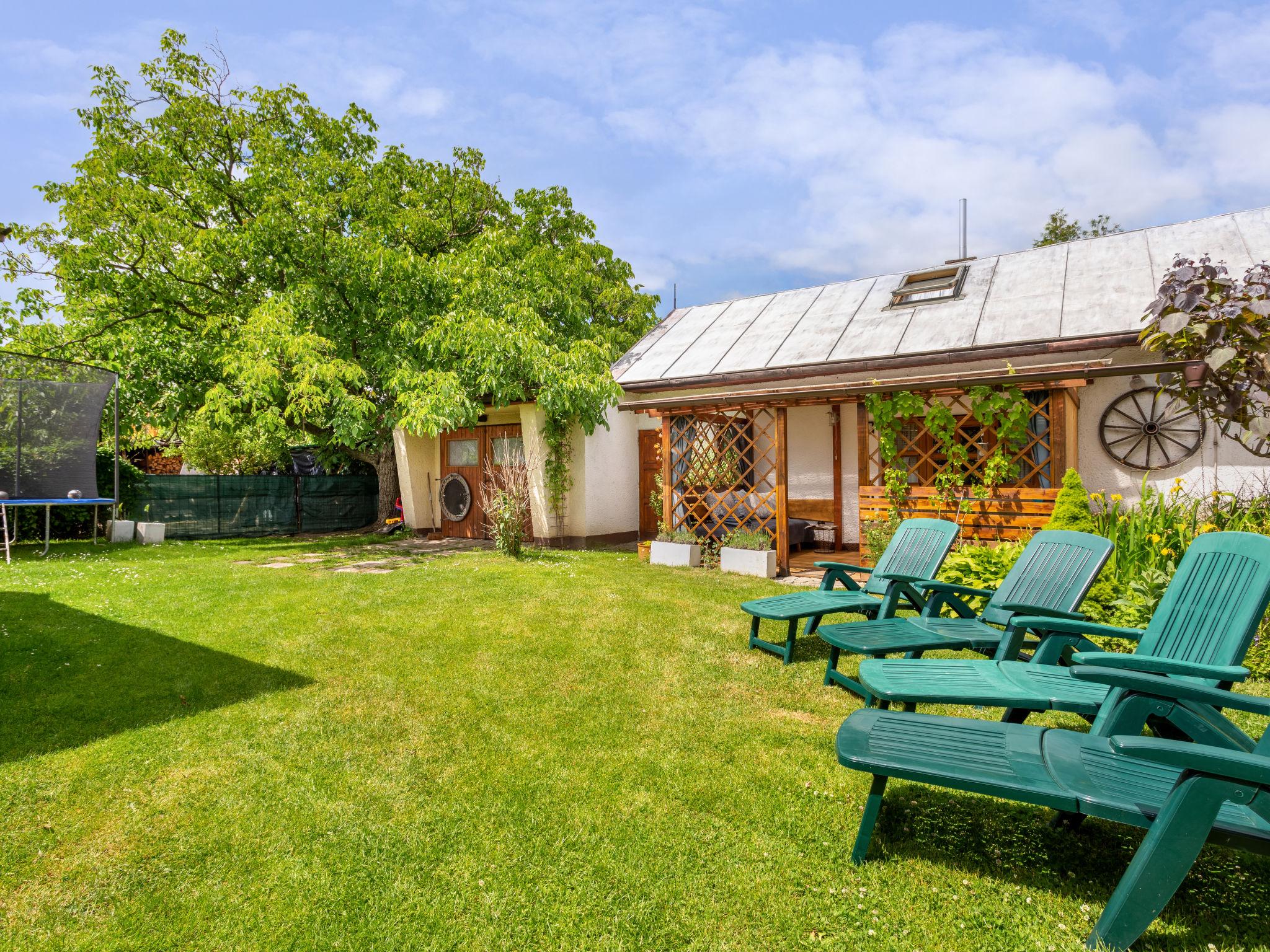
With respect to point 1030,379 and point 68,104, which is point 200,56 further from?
point 1030,379

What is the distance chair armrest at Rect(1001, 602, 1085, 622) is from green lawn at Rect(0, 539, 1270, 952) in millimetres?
606

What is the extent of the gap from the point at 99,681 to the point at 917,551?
5.44 metres

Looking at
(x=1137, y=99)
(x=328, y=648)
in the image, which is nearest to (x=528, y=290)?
(x=328, y=648)

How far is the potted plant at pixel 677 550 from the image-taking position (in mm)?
8867

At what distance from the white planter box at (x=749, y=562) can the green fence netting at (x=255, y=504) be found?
1016cm

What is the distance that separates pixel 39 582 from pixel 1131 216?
28.8 m

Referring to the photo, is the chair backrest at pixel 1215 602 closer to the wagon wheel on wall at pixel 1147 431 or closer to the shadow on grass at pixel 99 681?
the shadow on grass at pixel 99 681

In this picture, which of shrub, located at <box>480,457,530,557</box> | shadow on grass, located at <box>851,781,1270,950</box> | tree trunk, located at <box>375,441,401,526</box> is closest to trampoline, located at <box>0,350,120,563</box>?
tree trunk, located at <box>375,441,401,526</box>

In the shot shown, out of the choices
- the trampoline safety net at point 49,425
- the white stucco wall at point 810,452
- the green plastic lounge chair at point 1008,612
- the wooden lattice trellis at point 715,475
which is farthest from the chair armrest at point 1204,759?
the trampoline safety net at point 49,425

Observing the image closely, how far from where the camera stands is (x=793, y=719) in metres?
3.47

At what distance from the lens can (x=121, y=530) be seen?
437 inches

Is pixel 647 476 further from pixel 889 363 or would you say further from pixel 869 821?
pixel 869 821

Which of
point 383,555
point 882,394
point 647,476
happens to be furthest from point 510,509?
point 882,394

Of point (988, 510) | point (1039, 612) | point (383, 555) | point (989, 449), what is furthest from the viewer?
point (383, 555)
